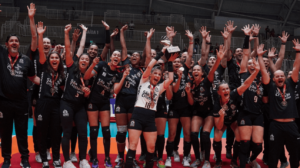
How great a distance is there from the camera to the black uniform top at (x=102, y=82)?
5988mm

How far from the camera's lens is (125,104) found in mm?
6078

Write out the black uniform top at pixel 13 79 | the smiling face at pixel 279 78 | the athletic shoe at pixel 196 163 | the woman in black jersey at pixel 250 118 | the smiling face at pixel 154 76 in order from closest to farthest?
the black uniform top at pixel 13 79 < the smiling face at pixel 154 76 < the smiling face at pixel 279 78 < the woman in black jersey at pixel 250 118 < the athletic shoe at pixel 196 163

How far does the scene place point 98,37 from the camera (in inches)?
661

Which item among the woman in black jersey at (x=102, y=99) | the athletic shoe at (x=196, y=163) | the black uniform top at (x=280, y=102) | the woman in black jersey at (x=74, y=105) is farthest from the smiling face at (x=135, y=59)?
the black uniform top at (x=280, y=102)

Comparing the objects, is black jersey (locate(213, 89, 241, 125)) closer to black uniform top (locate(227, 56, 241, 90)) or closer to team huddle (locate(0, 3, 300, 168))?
team huddle (locate(0, 3, 300, 168))

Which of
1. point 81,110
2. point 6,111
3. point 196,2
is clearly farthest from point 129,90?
point 196,2

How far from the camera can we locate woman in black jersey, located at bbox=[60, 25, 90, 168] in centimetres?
552

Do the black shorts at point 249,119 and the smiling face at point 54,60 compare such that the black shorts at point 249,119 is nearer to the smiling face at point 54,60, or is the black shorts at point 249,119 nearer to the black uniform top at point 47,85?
the black uniform top at point 47,85

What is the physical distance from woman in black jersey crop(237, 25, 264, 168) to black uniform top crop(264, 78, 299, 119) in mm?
298

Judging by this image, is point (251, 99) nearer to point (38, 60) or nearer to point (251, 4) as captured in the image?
point (38, 60)

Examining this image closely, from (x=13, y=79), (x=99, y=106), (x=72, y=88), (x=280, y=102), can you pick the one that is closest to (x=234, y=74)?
(x=280, y=102)

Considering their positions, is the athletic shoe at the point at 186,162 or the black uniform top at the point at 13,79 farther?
the athletic shoe at the point at 186,162

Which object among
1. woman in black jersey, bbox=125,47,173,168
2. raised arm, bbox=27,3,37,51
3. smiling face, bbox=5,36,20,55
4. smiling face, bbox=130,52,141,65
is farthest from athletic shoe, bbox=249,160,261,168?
smiling face, bbox=5,36,20,55

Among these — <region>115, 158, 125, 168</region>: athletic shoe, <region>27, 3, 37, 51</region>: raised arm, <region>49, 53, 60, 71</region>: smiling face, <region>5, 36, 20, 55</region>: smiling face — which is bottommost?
<region>115, 158, 125, 168</region>: athletic shoe
